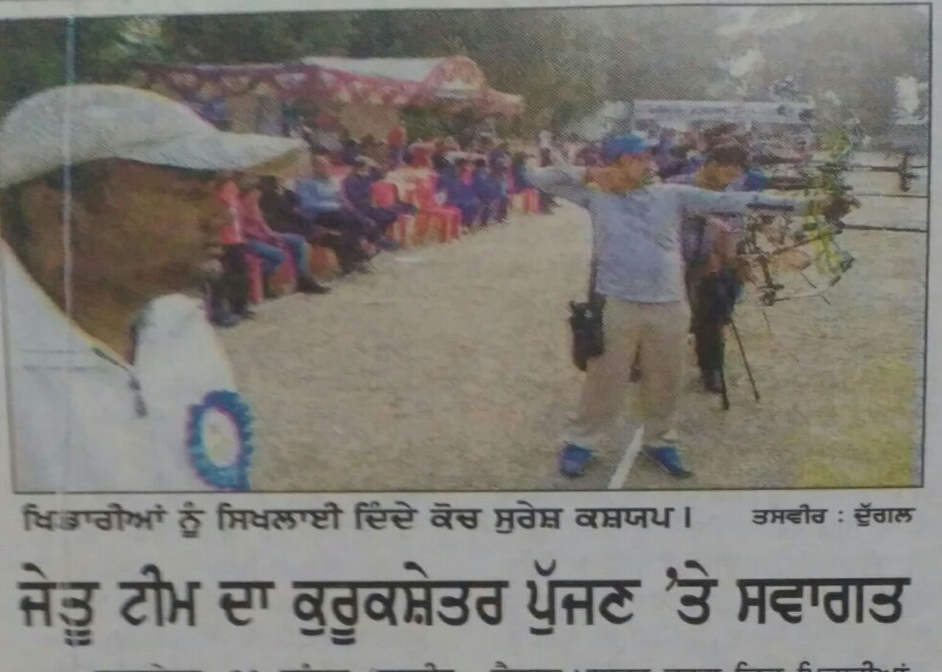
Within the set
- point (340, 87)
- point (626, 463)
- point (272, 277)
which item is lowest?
point (626, 463)

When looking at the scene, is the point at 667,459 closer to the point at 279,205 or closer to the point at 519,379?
the point at 519,379

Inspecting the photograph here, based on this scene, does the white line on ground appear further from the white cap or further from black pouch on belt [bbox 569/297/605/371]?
the white cap

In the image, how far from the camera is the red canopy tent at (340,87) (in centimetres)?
53

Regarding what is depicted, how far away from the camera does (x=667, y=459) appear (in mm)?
541

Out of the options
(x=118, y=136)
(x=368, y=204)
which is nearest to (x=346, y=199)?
(x=368, y=204)

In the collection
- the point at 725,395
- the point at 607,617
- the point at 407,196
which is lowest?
the point at 607,617

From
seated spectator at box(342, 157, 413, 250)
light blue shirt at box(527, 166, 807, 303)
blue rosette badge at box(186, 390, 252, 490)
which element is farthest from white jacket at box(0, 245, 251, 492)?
light blue shirt at box(527, 166, 807, 303)

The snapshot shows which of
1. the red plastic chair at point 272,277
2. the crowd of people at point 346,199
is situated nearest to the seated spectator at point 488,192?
the crowd of people at point 346,199

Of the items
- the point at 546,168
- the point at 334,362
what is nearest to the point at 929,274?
the point at 546,168

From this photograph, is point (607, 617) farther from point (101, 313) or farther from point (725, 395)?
point (101, 313)

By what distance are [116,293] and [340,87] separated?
0.17 metres

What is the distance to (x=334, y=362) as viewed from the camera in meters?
0.54

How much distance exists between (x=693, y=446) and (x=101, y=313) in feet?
1.09

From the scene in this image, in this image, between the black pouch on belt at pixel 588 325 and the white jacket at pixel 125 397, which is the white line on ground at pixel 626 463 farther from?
the white jacket at pixel 125 397
